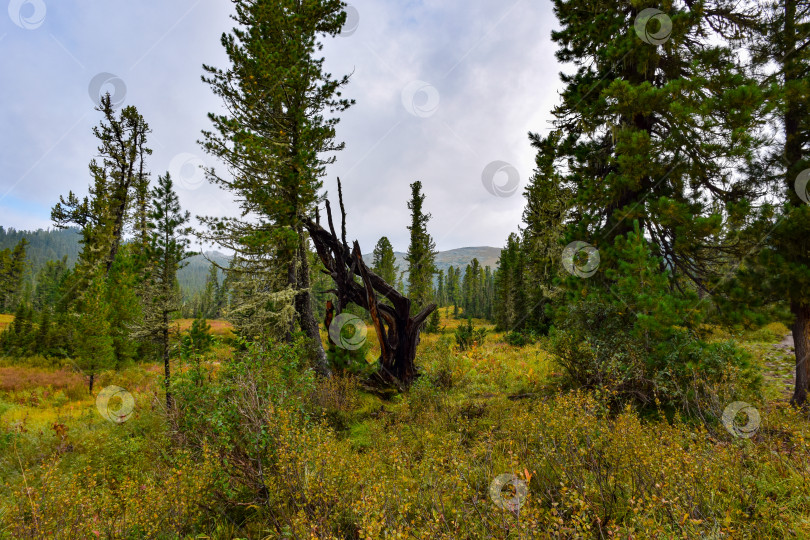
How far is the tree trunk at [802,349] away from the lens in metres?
6.06

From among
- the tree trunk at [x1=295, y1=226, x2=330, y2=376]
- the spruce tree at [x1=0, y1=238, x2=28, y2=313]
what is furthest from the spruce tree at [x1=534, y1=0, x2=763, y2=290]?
the spruce tree at [x1=0, y1=238, x2=28, y2=313]

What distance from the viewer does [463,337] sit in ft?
55.9

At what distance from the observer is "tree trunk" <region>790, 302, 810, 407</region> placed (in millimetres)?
6062

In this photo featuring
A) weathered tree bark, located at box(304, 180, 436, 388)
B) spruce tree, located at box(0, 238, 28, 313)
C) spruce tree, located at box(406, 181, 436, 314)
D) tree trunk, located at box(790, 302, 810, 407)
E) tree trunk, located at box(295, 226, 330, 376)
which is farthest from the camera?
spruce tree, located at box(0, 238, 28, 313)

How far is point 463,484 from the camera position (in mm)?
2850

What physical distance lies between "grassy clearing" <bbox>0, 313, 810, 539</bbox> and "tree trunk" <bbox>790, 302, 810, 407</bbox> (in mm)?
681

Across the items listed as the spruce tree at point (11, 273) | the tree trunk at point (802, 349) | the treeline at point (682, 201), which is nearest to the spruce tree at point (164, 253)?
the treeline at point (682, 201)

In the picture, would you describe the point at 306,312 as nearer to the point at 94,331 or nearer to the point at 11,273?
the point at 94,331

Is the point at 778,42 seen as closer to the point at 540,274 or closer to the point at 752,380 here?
the point at 752,380

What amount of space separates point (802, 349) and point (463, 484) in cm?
809

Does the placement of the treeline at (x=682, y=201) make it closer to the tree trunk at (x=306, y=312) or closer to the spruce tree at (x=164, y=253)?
the tree trunk at (x=306, y=312)

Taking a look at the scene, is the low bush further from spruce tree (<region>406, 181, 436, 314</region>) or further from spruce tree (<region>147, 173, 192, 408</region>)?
spruce tree (<region>406, 181, 436, 314</region>)

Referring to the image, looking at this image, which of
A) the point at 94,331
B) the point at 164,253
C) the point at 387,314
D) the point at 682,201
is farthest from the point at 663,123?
the point at 94,331

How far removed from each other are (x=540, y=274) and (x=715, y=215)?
1550 cm
